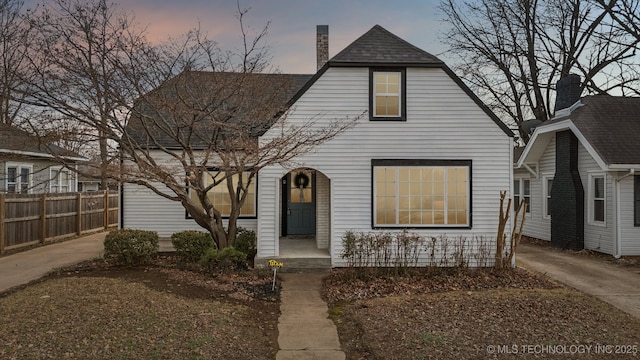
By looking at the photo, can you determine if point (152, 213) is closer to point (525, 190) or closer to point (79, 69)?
point (79, 69)

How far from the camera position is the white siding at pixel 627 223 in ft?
40.1

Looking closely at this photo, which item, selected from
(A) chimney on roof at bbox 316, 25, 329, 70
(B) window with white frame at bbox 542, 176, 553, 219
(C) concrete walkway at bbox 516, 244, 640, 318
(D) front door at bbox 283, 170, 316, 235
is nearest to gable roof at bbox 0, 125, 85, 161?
(D) front door at bbox 283, 170, 316, 235

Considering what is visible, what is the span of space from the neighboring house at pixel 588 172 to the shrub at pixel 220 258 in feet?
33.5

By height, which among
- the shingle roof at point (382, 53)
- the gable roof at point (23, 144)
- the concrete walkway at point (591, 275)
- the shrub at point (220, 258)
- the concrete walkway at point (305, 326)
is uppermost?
the shingle roof at point (382, 53)

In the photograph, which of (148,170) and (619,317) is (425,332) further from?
(148,170)

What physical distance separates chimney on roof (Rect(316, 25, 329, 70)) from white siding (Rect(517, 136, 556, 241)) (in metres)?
8.40

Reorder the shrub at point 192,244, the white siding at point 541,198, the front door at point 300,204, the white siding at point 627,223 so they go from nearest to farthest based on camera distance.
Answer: the shrub at point 192,244 → the white siding at point 627,223 → the front door at point 300,204 → the white siding at point 541,198

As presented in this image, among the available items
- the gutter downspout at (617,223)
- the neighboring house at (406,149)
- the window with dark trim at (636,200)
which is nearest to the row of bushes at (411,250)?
the neighboring house at (406,149)

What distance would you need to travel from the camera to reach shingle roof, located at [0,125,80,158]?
9.09m

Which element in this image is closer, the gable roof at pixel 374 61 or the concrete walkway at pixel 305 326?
the concrete walkway at pixel 305 326

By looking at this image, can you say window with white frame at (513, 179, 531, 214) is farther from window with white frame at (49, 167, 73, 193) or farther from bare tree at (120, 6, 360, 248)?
window with white frame at (49, 167, 73, 193)

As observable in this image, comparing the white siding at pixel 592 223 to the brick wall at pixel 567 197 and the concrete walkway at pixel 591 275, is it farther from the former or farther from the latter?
the concrete walkway at pixel 591 275

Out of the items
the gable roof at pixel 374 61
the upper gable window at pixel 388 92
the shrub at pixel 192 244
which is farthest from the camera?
the upper gable window at pixel 388 92

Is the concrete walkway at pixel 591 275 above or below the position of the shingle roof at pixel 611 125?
below
